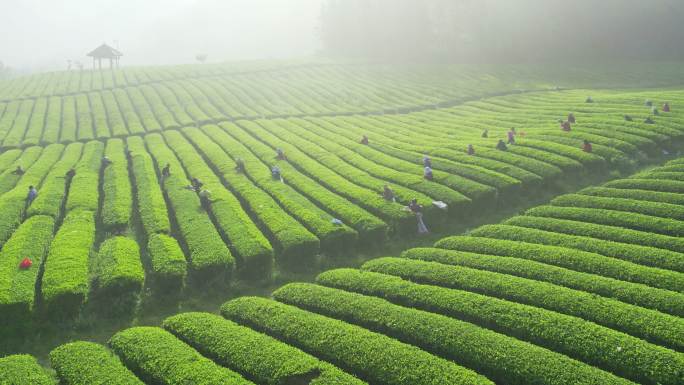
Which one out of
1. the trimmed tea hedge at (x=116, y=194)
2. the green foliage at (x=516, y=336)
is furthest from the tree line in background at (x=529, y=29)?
the green foliage at (x=516, y=336)

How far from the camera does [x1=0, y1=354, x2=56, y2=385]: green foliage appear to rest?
14586 millimetres

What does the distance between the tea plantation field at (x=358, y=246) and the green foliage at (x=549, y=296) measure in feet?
0.23

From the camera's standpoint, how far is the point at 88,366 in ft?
49.8

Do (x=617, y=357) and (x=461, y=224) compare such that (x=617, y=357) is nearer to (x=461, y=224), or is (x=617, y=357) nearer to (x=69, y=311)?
(x=461, y=224)

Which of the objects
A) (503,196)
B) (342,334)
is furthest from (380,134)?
(342,334)

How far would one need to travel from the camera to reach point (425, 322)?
16.4 m

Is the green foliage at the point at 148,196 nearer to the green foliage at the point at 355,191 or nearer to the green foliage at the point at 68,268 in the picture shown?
the green foliage at the point at 68,268

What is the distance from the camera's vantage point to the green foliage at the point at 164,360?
567 inches

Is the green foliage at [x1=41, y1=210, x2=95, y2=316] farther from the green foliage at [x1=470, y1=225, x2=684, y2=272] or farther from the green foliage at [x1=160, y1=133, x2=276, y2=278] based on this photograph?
the green foliage at [x1=470, y1=225, x2=684, y2=272]

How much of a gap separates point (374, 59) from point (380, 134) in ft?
209

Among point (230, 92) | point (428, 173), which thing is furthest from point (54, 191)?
point (230, 92)

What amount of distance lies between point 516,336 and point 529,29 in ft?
300

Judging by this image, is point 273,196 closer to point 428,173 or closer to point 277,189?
point 277,189

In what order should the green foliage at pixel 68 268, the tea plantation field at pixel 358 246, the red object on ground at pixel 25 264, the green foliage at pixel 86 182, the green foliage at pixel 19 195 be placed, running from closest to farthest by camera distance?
the tea plantation field at pixel 358 246, the green foliage at pixel 68 268, the red object on ground at pixel 25 264, the green foliage at pixel 19 195, the green foliage at pixel 86 182
